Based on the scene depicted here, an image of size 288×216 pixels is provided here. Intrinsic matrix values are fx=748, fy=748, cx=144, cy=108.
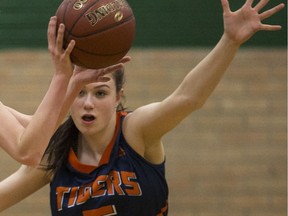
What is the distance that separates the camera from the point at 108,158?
298cm

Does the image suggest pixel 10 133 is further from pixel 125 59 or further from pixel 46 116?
pixel 125 59

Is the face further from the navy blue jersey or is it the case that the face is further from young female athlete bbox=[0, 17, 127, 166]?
young female athlete bbox=[0, 17, 127, 166]

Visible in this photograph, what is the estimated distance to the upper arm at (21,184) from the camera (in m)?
3.09

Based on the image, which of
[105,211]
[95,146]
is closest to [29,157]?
[105,211]

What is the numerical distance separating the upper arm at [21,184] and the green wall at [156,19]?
1457 millimetres

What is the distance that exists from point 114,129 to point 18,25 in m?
1.56

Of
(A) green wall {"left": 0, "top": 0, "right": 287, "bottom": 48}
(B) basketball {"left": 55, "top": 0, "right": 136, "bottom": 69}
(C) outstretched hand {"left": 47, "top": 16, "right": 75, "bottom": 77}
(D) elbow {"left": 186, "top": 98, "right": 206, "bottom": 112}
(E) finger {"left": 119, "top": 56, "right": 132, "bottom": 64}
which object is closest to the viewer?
(C) outstretched hand {"left": 47, "top": 16, "right": 75, "bottom": 77}

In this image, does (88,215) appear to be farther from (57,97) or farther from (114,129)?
(57,97)

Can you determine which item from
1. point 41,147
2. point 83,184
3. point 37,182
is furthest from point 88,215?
point 41,147

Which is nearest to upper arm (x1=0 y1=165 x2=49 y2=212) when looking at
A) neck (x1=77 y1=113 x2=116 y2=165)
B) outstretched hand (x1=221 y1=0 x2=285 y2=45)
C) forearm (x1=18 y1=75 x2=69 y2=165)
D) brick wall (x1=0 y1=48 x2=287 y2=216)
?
neck (x1=77 y1=113 x2=116 y2=165)

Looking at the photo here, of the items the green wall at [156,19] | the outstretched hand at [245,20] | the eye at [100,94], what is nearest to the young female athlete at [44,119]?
the outstretched hand at [245,20]

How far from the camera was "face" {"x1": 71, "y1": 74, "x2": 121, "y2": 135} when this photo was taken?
118 inches

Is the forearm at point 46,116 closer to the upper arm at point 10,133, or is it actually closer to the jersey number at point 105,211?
the upper arm at point 10,133

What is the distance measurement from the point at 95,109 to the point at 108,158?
0.20 meters
